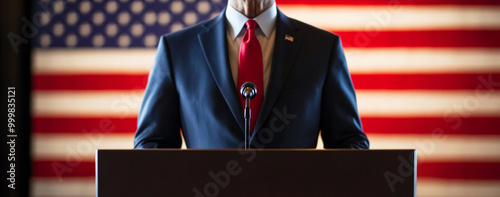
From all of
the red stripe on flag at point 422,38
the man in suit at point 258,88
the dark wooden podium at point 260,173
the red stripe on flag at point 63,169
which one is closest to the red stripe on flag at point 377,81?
the red stripe on flag at point 422,38

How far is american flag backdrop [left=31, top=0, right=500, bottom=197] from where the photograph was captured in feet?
7.80

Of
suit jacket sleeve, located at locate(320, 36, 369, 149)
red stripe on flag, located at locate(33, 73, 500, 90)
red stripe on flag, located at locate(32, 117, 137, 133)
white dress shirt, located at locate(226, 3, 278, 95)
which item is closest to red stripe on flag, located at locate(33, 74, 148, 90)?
red stripe on flag, located at locate(33, 73, 500, 90)

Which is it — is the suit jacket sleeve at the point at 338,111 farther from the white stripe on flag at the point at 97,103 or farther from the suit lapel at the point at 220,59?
the white stripe on flag at the point at 97,103

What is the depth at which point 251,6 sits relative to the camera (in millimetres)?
1303

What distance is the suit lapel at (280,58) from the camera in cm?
118

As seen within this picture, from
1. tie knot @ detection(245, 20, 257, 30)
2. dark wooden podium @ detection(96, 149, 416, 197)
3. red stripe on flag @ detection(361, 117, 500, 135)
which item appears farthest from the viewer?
red stripe on flag @ detection(361, 117, 500, 135)

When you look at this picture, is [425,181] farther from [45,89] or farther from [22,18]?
[22,18]

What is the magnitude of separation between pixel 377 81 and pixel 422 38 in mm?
315

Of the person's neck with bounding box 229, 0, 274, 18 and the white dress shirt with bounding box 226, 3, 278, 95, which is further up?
the person's neck with bounding box 229, 0, 274, 18

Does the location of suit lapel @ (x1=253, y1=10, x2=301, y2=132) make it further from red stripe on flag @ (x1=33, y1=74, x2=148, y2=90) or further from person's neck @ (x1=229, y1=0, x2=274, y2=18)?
red stripe on flag @ (x1=33, y1=74, x2=148, y2=90)

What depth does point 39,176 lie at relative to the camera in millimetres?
2475

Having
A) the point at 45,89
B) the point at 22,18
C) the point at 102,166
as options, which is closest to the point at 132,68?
the point at 45,89

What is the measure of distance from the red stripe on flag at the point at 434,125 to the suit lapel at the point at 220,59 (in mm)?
1292

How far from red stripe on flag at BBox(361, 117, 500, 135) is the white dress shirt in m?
1.22
